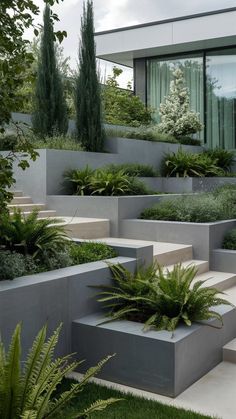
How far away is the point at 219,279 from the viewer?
547 centimetres

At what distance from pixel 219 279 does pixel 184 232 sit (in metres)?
1.10

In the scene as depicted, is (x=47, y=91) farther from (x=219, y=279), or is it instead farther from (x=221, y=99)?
(x=221, y=99)

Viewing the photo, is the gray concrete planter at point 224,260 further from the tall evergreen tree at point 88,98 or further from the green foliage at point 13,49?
the tall evergreen tree at point 88,98

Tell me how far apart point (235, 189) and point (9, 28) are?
21.2 ft

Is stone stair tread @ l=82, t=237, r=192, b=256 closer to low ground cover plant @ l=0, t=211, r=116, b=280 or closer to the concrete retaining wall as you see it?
the concrete retaining wall

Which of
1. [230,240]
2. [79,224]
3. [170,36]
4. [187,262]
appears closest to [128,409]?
[187,262]

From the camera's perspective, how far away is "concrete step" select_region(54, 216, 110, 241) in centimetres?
628

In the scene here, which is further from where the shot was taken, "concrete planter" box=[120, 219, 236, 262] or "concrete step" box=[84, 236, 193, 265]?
"concrete planter" box=[120, 219, 236, 262]

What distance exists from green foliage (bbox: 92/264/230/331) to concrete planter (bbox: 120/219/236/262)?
6.92 ft

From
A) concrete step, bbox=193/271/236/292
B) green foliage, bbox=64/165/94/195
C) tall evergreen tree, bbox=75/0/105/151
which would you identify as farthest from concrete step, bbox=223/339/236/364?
tall evergreen tree, bbox=75/0/105/151

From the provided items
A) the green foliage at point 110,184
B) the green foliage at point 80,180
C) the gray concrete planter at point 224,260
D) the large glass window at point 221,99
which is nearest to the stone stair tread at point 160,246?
the gray concrete planter at point 224,260

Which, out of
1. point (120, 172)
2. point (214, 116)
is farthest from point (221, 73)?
point (120, 172)

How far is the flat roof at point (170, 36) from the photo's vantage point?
1332 cm

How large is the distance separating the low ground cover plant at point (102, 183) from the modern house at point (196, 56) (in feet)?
23.4
